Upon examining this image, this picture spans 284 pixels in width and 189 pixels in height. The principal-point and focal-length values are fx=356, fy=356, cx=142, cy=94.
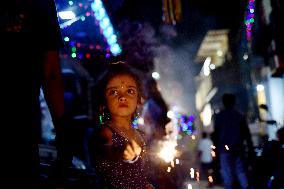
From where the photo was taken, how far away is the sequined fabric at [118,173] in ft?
11.5

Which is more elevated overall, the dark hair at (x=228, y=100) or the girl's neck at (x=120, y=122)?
the dark hair at (x=228, y=100)

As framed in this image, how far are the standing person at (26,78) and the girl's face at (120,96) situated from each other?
114cm

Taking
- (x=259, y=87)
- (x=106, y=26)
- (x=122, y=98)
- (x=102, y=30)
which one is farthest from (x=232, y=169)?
(x=259, y=87)

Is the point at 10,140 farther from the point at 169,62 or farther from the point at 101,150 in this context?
the point at 169,62

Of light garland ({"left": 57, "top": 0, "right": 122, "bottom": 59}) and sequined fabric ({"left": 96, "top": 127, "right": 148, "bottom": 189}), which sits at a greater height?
light garland ({"left": 57, "top": 0, "right": 122, "bottom": 59})

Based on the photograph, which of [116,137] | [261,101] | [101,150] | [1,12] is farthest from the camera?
[261,101]

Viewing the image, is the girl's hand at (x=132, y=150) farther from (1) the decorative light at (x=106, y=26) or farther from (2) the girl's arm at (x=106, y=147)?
(1) the decorative light at (x=106, y=26)

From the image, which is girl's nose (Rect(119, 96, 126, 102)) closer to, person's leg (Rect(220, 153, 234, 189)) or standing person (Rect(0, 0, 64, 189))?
standing person (Rect(0, 0, 64, 189))

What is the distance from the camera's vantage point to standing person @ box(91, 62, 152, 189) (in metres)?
3.44

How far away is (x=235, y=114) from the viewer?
28.3ft

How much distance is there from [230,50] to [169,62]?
17.5ft

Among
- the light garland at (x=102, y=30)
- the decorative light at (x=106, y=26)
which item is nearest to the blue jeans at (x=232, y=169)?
the light garland at (x=102, y=30)

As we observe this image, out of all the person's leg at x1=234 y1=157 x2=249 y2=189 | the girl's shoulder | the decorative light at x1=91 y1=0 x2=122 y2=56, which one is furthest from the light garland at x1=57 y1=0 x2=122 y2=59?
the girl's shoulder

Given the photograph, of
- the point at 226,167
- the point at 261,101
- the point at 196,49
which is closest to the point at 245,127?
the point at 226,167
